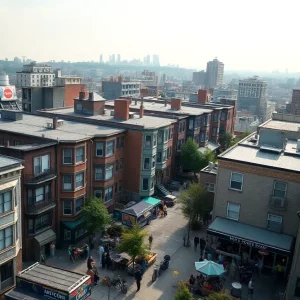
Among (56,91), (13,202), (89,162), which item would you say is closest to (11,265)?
(13,202)

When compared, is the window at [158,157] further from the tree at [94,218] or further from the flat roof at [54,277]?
the flat roof at [54,277]

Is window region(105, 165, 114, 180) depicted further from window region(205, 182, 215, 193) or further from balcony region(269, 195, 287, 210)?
balcony region(269, 195, 287, 210)

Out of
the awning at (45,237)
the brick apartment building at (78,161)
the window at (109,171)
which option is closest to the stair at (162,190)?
the brick apartment building at (78,161)

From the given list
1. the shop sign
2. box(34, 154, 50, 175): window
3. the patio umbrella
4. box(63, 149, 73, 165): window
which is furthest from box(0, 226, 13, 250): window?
the shop sign

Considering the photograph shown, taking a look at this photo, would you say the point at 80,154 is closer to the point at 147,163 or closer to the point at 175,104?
the point at 147,163

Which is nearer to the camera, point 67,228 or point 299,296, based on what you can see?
point 299,296

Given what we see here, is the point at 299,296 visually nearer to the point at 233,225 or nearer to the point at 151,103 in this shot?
the point at 233,225
